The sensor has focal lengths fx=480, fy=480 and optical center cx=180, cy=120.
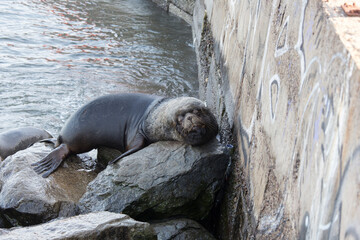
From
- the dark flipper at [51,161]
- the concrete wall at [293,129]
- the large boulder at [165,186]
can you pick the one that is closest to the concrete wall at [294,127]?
the concrete wall at [293,129]

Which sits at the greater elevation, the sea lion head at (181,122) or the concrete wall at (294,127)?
the concrete wall at (294,127)

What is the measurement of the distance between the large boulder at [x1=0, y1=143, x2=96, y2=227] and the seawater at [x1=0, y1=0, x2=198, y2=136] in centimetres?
193

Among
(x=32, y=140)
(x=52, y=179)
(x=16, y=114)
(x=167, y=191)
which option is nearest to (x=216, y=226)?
(x=167, y=191)

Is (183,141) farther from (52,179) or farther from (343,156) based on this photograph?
(343,156)

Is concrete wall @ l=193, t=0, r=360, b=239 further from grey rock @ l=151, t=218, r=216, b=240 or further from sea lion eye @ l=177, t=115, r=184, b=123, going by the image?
sea lion eye @ l=177, t=115, r=184, b=123

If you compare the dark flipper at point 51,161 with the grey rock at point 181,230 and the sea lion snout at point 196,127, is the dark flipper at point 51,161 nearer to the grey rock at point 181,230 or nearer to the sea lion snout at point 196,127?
the sea lion snout at point 196,127

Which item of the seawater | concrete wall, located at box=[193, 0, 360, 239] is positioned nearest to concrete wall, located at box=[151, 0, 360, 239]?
concrete wall, located at box=[193, 0, 360, 239]

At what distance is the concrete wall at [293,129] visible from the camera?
5.88ft

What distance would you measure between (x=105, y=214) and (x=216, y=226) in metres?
1.38

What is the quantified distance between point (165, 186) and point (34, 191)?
1254 millimetres

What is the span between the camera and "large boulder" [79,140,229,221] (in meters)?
4.02

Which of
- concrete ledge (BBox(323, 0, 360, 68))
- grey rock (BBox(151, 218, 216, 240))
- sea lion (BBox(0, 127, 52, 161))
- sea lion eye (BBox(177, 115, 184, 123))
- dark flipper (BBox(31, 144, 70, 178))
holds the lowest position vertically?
sea lion (BBox(0, 127, 52, 161))

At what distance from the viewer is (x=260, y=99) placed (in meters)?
3.56

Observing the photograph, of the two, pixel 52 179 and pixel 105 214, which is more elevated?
pixel 105 214
